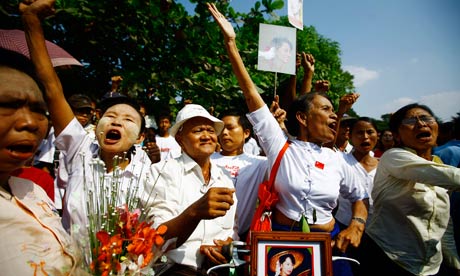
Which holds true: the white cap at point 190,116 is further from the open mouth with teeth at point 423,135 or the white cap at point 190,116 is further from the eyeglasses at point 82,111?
the eyeglasses at point 82,111

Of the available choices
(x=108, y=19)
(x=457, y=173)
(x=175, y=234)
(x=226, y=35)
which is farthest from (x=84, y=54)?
(x=457, y=173)

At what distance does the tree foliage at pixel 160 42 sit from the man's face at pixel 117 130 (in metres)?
3.02

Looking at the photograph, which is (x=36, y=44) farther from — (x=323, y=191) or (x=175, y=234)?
(x=323, y=191)

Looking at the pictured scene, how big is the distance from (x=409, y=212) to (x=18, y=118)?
2873 millimetres

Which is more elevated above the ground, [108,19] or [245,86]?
[108,19]

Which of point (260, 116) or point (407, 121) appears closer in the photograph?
point (260, 116)

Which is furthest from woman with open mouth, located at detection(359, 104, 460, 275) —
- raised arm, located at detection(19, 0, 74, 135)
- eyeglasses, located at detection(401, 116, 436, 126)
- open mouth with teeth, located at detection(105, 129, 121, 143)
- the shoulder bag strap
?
raised arm, located at detection(19, 0, 74, 135)

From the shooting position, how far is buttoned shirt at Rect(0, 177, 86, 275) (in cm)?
102

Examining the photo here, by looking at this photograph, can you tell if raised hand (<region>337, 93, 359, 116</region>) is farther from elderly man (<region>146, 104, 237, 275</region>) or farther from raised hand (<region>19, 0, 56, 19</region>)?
raised hand (<region>19, 0, 56, 19</region>)

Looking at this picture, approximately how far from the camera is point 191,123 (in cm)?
253

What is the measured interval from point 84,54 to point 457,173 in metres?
6.25

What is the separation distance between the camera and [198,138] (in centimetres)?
248

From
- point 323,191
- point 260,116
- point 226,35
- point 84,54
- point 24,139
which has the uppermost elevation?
point 84,54

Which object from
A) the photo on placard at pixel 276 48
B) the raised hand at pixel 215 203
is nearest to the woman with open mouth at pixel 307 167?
the raised hand at pixel 215 203
